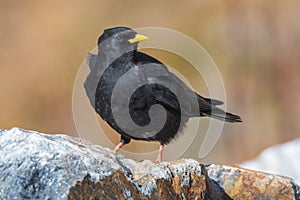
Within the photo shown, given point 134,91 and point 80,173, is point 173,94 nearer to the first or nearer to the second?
point 134,91

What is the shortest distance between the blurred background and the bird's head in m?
4.09

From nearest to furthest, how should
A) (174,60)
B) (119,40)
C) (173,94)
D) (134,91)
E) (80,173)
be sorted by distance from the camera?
(80,173) → (134,91) → (119,40) → (173,94) → (174,60)

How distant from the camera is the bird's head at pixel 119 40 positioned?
21.9ft

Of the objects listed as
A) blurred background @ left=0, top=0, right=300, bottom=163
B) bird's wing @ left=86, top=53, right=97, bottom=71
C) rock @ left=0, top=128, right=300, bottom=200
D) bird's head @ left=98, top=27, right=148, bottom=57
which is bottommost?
blurred background @ left=0, top=0, right=300, bottom=163

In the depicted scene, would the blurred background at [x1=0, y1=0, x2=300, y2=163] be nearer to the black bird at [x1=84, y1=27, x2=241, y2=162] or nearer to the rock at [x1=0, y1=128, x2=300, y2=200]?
the black bird at [x1=84, y1=27, x2=241, y2=162]

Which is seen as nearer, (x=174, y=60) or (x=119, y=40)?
(x=119, y=40)

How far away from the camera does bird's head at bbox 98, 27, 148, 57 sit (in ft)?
21.9

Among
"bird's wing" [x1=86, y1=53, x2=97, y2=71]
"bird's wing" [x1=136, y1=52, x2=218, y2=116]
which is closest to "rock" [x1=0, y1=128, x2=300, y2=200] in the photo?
"bird's wing" [x1=136, y1=52, x2=218, y2=116]

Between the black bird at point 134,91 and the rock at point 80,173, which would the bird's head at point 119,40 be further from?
the rock at point 80,173

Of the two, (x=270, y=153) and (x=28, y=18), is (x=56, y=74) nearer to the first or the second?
(x=28, y=18)

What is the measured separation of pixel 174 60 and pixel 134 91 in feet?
22.2

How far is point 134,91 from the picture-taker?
6461 mm

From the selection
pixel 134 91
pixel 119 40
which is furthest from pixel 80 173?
pixel 119 40

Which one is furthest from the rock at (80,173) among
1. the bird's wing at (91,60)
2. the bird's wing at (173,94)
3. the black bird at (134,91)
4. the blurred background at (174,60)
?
the blurred background at (174,60)
